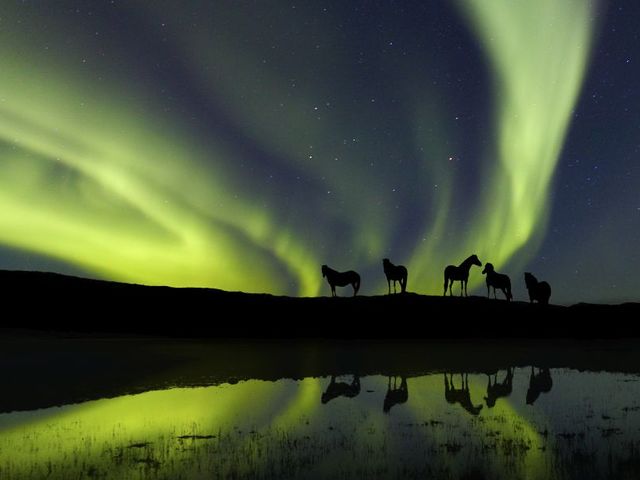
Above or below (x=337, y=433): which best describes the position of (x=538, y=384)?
above

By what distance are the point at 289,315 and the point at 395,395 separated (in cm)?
4241

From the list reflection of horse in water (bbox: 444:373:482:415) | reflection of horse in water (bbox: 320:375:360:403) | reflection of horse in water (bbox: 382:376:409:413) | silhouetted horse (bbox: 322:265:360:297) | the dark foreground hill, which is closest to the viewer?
reflection of horse in water (bbox: 444:373:482:415)

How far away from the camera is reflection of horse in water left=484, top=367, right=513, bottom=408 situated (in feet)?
69.5

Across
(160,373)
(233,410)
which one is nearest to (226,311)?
(160,373)

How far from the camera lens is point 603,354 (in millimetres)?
41719

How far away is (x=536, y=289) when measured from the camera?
66688mm

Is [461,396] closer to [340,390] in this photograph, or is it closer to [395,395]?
[395,395]

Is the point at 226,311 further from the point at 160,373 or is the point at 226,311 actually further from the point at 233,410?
the point at 233,410

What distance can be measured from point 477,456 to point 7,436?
1136 cm

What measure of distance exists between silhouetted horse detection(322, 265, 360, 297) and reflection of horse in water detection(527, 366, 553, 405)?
35.8 metres

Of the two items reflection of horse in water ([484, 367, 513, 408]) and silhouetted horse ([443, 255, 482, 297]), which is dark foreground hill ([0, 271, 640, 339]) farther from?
reflection of horse in water ([484, 367, 513, 408])

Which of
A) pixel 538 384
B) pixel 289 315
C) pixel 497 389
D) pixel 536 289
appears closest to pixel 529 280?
pixel 536 289

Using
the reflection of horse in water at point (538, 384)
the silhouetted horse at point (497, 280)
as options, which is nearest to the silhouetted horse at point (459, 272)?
the silhouetted horse at point (497, 280)

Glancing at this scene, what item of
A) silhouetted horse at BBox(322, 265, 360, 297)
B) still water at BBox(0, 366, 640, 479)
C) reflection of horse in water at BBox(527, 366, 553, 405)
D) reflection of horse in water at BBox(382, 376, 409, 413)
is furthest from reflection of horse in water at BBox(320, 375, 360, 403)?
silhouetted horse at BBox(322, 265, 360, 297)
